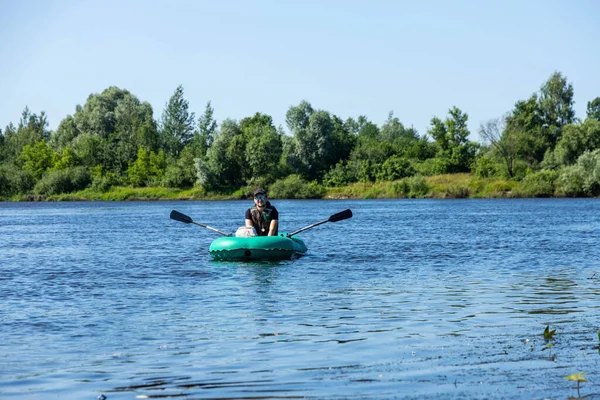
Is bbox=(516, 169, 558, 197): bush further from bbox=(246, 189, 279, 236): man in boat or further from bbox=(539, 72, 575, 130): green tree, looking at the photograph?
bbox=(246, 189, 279, 236): man in boat

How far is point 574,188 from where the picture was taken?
77250mm

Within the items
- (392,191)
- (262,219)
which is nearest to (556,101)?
(392,191)

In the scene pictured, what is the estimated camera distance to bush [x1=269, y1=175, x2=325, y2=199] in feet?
304

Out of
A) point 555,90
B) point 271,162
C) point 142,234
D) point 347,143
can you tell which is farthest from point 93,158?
point 142,234

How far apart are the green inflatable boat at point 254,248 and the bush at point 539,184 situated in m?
63.7

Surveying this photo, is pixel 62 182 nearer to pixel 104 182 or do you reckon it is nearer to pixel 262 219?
pixel 104 182

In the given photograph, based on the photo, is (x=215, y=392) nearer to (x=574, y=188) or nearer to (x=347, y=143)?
(x=574, y=188)

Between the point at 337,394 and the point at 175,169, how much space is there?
9199 cm

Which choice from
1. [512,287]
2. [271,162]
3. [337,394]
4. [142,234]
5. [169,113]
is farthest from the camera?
[169,113]

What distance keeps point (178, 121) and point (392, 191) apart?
44668 millimetres

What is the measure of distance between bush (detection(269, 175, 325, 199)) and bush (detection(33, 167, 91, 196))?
80.5 feet

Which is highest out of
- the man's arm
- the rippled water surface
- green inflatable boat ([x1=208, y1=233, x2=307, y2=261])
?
the man's arm

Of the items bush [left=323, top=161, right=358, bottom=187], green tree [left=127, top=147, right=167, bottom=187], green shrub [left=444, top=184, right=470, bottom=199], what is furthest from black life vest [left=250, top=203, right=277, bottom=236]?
green tree [left=127, top=147, right=167, bottom=187]

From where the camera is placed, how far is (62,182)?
100 m
